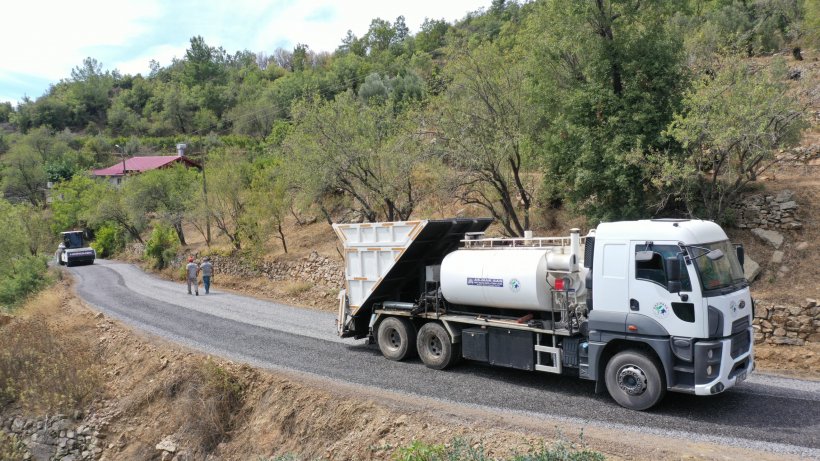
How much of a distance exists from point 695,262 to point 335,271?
17.0 m

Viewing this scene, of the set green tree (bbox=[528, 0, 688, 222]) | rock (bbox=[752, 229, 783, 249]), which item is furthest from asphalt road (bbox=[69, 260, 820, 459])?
green tree (bbox=[528, 0, 688, 222])

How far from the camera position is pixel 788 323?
1243 centimetres

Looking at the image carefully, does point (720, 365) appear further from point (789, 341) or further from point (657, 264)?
point (789, 341)

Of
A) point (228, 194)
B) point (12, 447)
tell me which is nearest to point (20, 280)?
point (228, 194)

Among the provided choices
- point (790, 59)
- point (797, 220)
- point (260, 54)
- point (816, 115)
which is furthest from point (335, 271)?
point (260, 54)

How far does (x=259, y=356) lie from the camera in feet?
46.2

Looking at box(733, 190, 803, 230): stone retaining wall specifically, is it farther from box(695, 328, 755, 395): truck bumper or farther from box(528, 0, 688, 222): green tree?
box(695, 328, 755, 395): truck bumper

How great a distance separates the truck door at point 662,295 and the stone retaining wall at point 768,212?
9993 millimetres

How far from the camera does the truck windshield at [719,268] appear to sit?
851cm

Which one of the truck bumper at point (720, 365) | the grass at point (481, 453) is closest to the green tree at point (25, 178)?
the grass at point (481, 453)

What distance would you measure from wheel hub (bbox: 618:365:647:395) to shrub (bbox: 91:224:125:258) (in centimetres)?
4866

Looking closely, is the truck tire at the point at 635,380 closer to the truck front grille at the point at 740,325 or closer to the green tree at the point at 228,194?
the truck front grille at the point at 740,325

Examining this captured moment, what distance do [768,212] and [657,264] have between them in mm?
10437

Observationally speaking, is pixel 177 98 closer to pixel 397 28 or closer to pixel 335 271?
pixel 397 28
